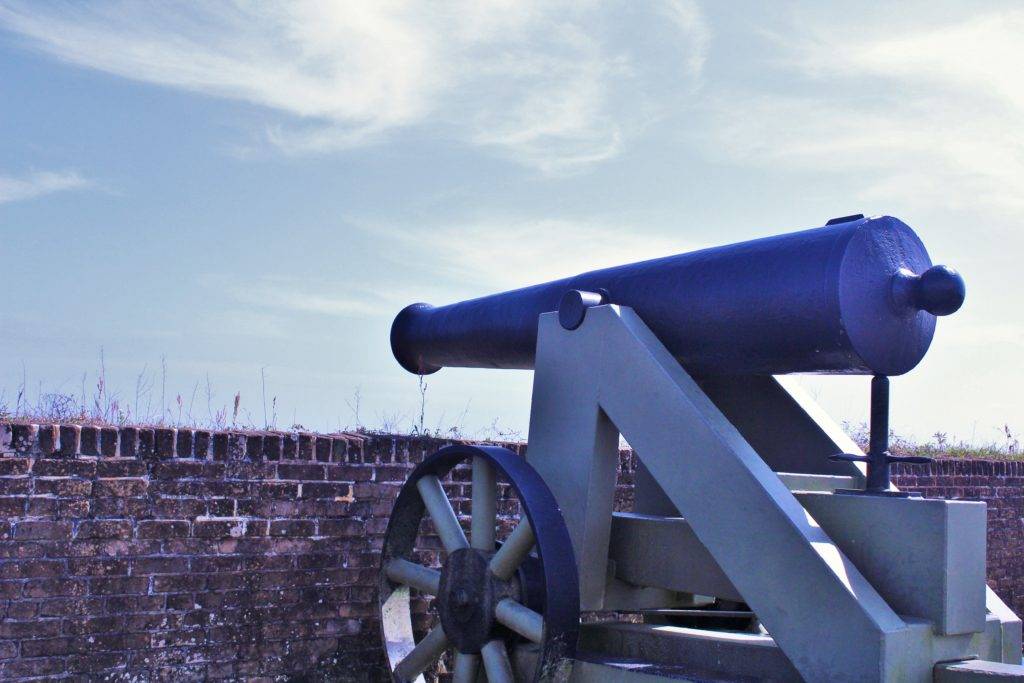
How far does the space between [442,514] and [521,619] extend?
0.73 meters

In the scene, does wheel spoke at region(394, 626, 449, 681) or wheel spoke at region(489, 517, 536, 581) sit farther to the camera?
wheel spoke at region(394, 626, 449, 681)

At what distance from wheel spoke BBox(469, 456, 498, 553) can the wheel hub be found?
60 millimetres

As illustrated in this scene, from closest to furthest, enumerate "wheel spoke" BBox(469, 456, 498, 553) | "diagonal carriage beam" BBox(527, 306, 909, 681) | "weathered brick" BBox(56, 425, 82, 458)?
"diagonal carriage beam" BBox(527, 306, 909, 681)
"wheel spoke" BBox(469, 456, 498, 553)
"weathered brick" BBox(56, 425, 82, 458)

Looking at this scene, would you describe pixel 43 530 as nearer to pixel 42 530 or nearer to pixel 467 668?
pixel 42 530

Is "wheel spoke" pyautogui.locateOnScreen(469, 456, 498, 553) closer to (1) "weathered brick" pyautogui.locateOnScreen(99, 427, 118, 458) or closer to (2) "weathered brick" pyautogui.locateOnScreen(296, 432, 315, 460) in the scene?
(2) "weathered brick" pyautogui.locateOnScreen(296, 432, 315, 460)

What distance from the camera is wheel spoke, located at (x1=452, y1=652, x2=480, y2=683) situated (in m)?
4.18

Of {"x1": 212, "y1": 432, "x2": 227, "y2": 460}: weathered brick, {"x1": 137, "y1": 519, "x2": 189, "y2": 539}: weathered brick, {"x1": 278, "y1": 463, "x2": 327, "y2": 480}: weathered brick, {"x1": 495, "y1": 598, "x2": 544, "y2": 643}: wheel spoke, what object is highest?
{"x1": 212, "y1": 432, "x2": 227, "y2": 460}: weathered brick

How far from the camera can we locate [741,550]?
352 centimetres

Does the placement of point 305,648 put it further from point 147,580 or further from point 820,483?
point 820,483

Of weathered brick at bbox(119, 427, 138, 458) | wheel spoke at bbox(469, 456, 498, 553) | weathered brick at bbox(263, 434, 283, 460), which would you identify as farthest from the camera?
weathered brick at bbox(263, 434, 283, 460)

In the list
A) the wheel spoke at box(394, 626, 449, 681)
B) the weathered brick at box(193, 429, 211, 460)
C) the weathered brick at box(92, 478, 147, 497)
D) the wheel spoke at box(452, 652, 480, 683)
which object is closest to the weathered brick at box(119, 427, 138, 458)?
the weathered brick at box(92, 478, 147, 497)

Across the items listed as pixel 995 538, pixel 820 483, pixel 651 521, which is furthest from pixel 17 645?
pixel 995 538

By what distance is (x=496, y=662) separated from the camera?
402 cm

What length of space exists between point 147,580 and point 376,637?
1.14 metres
